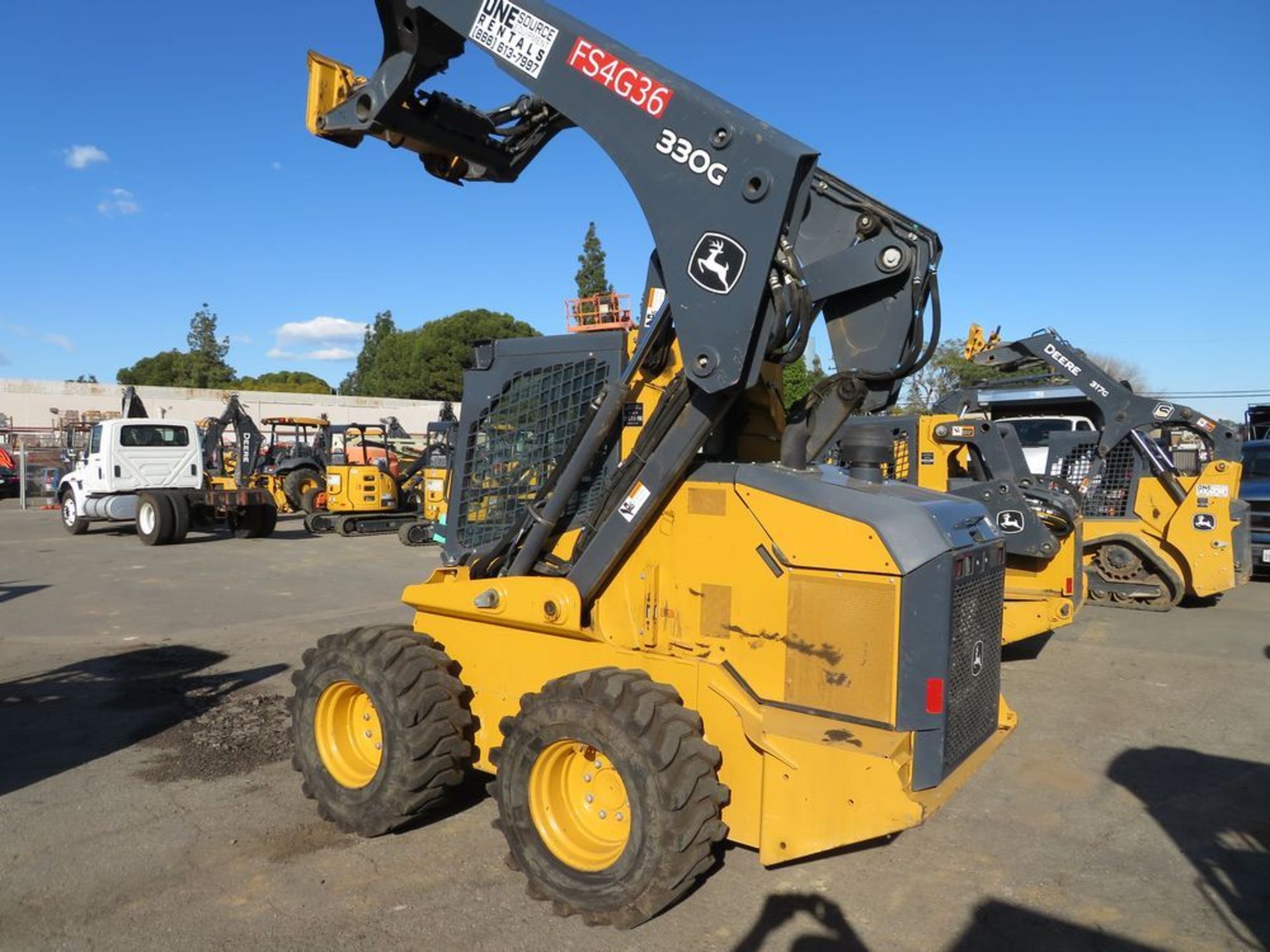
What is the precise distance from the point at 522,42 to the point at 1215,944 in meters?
4.74

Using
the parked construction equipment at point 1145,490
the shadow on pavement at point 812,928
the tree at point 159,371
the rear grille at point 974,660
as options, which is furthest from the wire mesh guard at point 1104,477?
the tree at point 159,371

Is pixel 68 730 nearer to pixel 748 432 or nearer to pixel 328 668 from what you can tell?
pixel 328 668

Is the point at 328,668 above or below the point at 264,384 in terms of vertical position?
below

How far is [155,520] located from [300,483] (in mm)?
5317

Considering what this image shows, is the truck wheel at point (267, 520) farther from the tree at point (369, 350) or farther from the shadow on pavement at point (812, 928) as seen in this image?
the tree at point (369, 350)

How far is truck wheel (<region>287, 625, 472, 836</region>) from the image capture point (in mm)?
4090

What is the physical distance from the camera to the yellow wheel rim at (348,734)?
4469 millimetres

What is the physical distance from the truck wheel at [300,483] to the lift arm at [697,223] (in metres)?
18.1

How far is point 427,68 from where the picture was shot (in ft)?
13.9

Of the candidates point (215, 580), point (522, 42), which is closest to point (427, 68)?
point (522, 42)

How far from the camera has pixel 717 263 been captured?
11.2 feet

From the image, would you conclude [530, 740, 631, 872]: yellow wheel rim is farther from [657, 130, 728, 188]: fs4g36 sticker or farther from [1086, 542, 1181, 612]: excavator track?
[1086, 542, 1181, 612]: excavator track

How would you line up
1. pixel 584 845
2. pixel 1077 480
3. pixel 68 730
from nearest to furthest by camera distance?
pixel 584 845, pixel 68 730, pixel 1077 480

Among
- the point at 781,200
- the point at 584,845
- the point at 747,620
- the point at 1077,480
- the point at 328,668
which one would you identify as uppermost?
the point at 781,200
